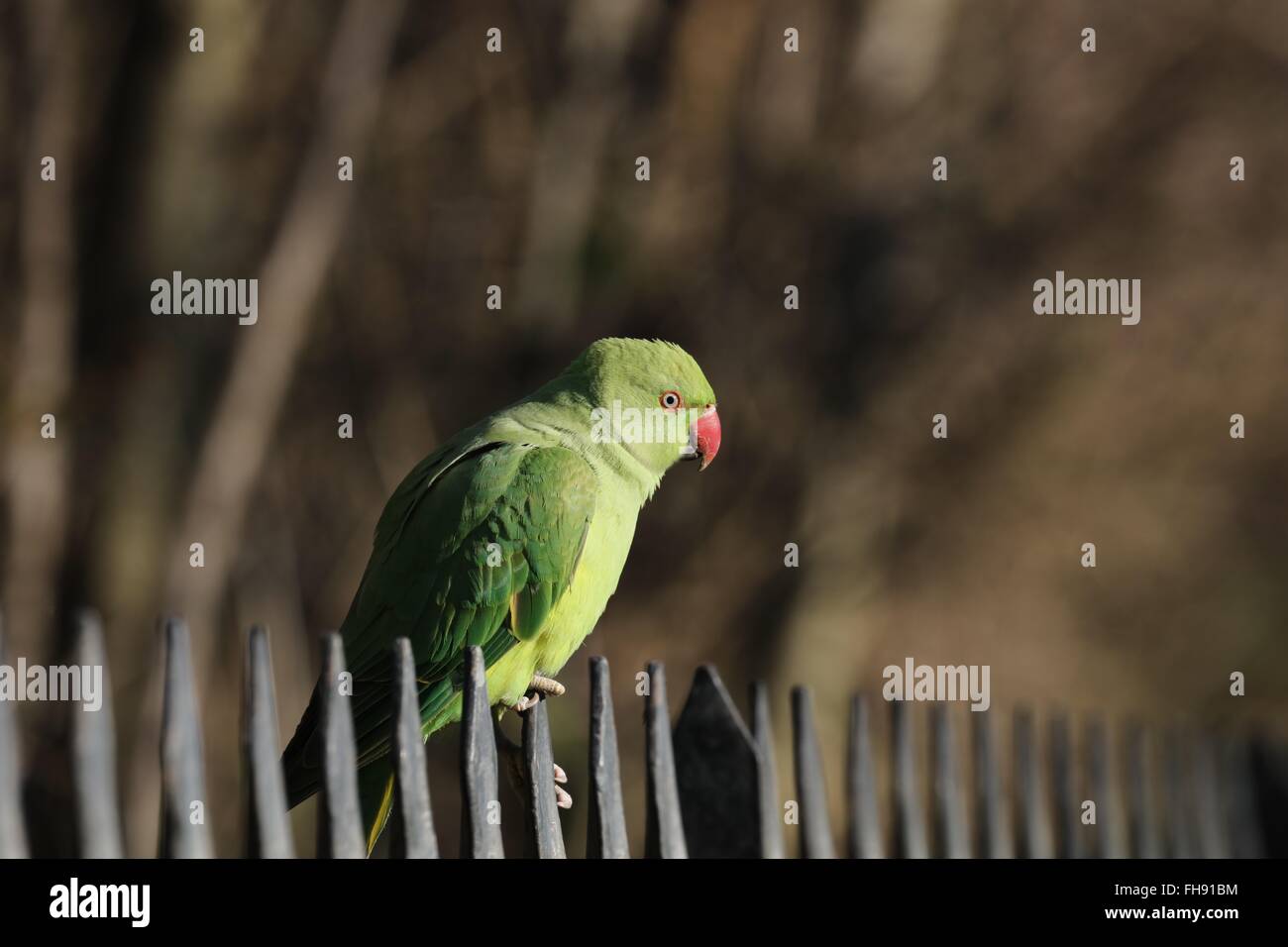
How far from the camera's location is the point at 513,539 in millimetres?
3320

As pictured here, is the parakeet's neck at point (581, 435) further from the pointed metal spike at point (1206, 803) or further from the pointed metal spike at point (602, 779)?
the pointed metal spike at point (1206, 803)

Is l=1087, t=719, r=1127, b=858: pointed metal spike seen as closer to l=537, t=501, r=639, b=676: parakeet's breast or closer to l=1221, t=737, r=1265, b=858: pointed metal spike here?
l=1221, t=737, r=1265, b=858: pointed metal spike

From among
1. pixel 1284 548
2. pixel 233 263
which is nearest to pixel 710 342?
pixel 233 263

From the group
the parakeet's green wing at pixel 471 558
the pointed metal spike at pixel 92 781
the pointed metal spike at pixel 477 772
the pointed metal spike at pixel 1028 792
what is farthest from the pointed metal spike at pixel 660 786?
the pointed metal spike at pixel 1028 792

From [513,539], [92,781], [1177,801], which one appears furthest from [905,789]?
[92,781]

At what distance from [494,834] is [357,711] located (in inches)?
39.3

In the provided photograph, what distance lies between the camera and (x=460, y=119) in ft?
26.9

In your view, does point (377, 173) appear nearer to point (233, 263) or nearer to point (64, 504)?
point (233, 263)

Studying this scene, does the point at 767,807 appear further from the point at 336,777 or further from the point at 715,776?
the point at 336,777

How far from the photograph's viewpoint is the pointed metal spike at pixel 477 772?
2027 millimetres

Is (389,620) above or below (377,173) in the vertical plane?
below

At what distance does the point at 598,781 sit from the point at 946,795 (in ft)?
→ 4.12

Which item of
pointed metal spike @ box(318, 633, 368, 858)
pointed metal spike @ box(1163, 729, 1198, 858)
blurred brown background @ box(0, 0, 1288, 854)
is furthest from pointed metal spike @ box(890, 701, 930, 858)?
blurred brown background @ box(0, 0, 1288, 854)
